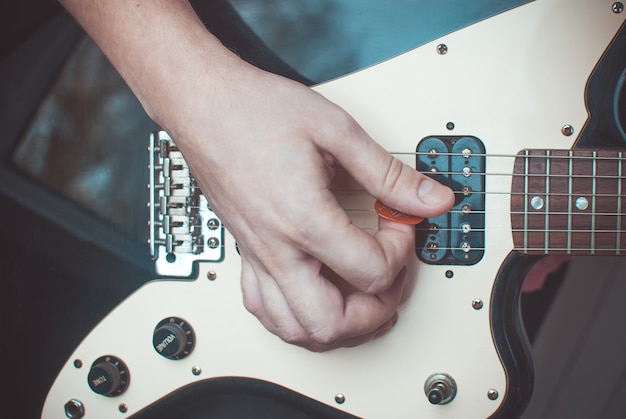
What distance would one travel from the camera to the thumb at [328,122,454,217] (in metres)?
0.57

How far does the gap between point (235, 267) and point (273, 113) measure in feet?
1.01

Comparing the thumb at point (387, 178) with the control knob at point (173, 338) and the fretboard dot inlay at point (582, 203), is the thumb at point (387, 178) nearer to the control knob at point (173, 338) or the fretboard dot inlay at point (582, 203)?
the fretboard dot inlay at point (582, 203)

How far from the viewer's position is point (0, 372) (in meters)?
0.81

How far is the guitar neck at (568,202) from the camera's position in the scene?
0.74m

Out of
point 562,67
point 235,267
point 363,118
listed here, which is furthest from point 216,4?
point 562,67

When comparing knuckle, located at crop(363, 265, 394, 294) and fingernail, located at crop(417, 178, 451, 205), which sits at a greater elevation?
fingernail, located at crop(417, 178, 451, 205)

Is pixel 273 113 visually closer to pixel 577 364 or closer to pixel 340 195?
pixel 340 195

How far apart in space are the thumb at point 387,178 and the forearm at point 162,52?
0.56 feet

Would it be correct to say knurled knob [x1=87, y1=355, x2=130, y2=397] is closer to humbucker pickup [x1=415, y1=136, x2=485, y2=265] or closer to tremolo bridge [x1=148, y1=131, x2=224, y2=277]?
tremolo bridge [x1=148, y1=131, x2=224, y2=277]

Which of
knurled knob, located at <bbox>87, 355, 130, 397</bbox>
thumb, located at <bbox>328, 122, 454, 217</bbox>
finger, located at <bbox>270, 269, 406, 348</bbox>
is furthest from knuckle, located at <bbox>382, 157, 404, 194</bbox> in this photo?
knurled knob, located at <bbox>87, 355, 130, 397</bbox>

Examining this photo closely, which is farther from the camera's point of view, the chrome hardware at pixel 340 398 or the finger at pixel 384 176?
the chrome hardware at pixel 340 398

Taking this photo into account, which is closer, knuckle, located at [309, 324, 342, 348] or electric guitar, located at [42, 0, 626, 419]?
knuckle, located at [309, 324, 342, 348]

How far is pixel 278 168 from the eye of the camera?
1.79 ft

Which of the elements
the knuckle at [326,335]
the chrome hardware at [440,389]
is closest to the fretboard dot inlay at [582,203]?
the chrome hardware at [440,389]
